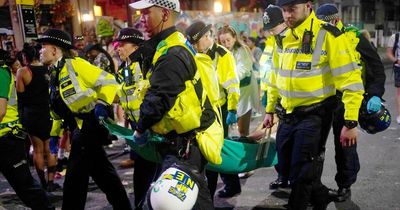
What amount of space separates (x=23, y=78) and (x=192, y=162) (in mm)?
3535

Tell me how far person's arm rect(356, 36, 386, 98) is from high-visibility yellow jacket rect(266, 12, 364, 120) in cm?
80

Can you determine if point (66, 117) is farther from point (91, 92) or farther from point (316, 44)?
point (316, 44)

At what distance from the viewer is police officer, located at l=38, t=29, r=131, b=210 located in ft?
12.8

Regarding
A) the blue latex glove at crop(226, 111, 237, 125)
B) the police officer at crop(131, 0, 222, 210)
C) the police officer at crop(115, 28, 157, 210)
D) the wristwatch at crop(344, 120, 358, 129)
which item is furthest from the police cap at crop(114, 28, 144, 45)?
the wristwatch at crop(344, 120, 358, 129)

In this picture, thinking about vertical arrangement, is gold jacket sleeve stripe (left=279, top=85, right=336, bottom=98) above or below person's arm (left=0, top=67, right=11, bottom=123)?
below

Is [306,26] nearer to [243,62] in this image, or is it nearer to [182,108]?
[182,108]

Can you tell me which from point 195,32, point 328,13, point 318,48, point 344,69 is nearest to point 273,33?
point 328,13

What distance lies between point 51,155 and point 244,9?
58.2ft

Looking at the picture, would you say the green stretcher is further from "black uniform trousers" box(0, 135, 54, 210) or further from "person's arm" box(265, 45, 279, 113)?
"black uniform trousers" box(0, 135, 54, 210)

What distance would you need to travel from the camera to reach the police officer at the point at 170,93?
2619 millimetres

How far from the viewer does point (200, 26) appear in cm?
452

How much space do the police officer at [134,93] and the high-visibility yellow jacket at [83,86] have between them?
0.17 metres

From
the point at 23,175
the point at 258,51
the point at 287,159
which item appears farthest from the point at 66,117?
the point at 258,51

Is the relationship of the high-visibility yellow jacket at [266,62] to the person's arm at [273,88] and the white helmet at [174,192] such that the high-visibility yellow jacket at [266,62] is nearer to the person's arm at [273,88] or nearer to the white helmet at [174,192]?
the person's arm at [273,88]
